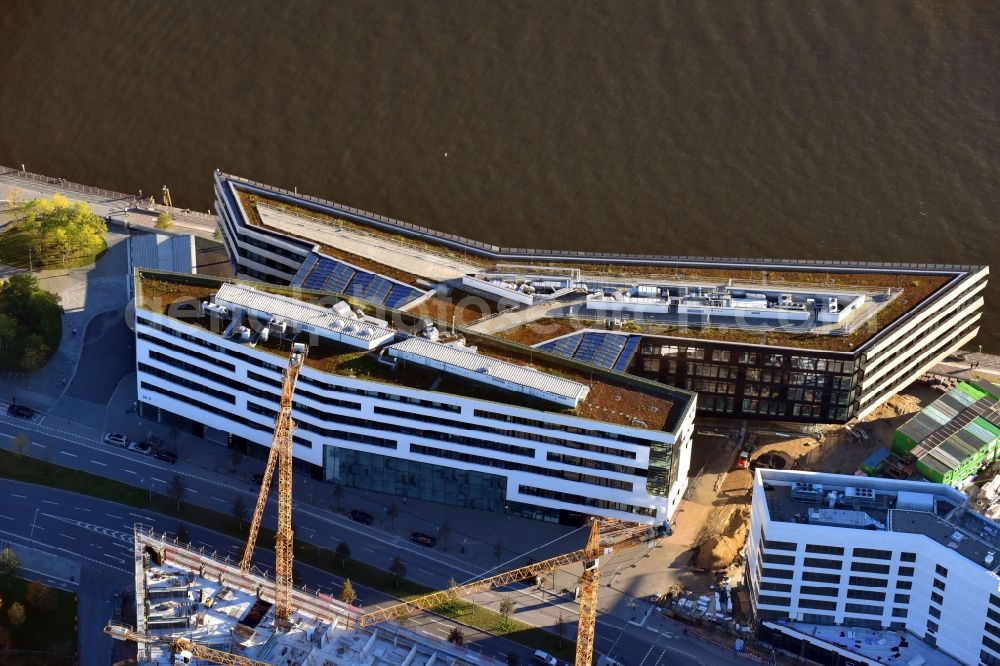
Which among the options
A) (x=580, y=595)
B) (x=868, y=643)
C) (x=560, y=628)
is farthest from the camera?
(x=580, y=595)

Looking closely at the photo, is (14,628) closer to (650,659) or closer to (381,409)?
(381,409)

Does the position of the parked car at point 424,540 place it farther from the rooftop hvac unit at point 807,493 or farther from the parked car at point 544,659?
the rooftop hvac unit at point 807,493

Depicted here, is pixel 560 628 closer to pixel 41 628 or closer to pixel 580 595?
pixel 580 595

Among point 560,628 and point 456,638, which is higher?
point 560,628

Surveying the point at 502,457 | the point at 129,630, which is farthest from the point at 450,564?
the point at 129,630

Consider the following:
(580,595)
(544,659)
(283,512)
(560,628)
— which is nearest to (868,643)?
(580,595)

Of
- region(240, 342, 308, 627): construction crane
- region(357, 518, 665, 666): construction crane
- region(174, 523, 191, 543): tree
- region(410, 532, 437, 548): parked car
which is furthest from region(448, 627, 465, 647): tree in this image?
region(174, 523, 191, 543): tree
